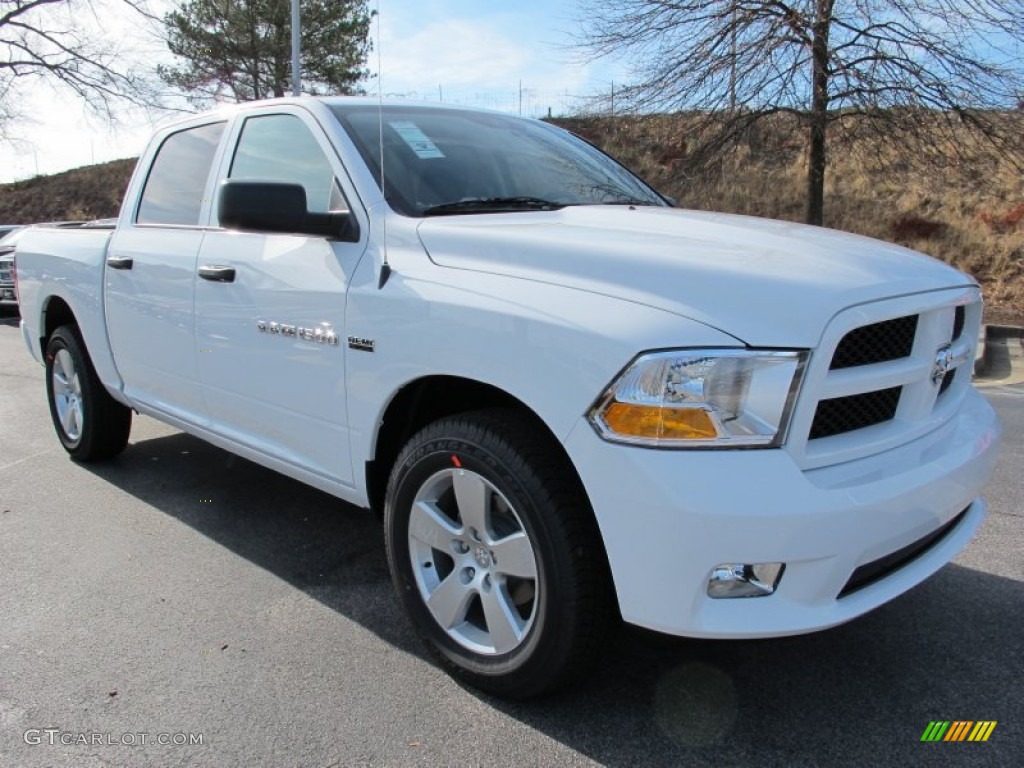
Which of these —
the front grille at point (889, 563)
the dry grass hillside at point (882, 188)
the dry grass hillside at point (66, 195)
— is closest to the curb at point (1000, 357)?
the dry grass hillside at point (882, 188)

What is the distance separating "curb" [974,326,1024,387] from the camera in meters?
8.29

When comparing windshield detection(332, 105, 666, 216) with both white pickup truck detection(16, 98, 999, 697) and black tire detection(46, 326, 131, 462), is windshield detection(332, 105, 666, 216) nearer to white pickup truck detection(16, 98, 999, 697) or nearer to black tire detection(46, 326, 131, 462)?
white pickup truck detection(16, 98, 999, 697)

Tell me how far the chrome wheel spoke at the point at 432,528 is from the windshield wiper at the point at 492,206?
1.03m

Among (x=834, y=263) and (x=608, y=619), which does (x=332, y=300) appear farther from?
(x=834, y=263)

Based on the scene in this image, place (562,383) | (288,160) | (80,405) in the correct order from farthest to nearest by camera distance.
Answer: (80,405) → (288,160) → (562,383)

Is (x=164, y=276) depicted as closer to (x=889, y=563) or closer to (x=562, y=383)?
(x=562, y=383)

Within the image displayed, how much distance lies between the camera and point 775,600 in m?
1.98

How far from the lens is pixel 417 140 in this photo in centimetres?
315

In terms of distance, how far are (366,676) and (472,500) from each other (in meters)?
0.75

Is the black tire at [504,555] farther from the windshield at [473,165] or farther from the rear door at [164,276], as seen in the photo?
the rear door at [164,276]

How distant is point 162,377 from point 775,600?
3.08 meters

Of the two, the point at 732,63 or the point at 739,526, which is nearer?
the point at 739,526

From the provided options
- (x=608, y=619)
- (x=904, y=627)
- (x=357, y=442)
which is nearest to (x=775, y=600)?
(x=608, y=619)

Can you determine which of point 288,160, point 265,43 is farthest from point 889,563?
point 265,43
